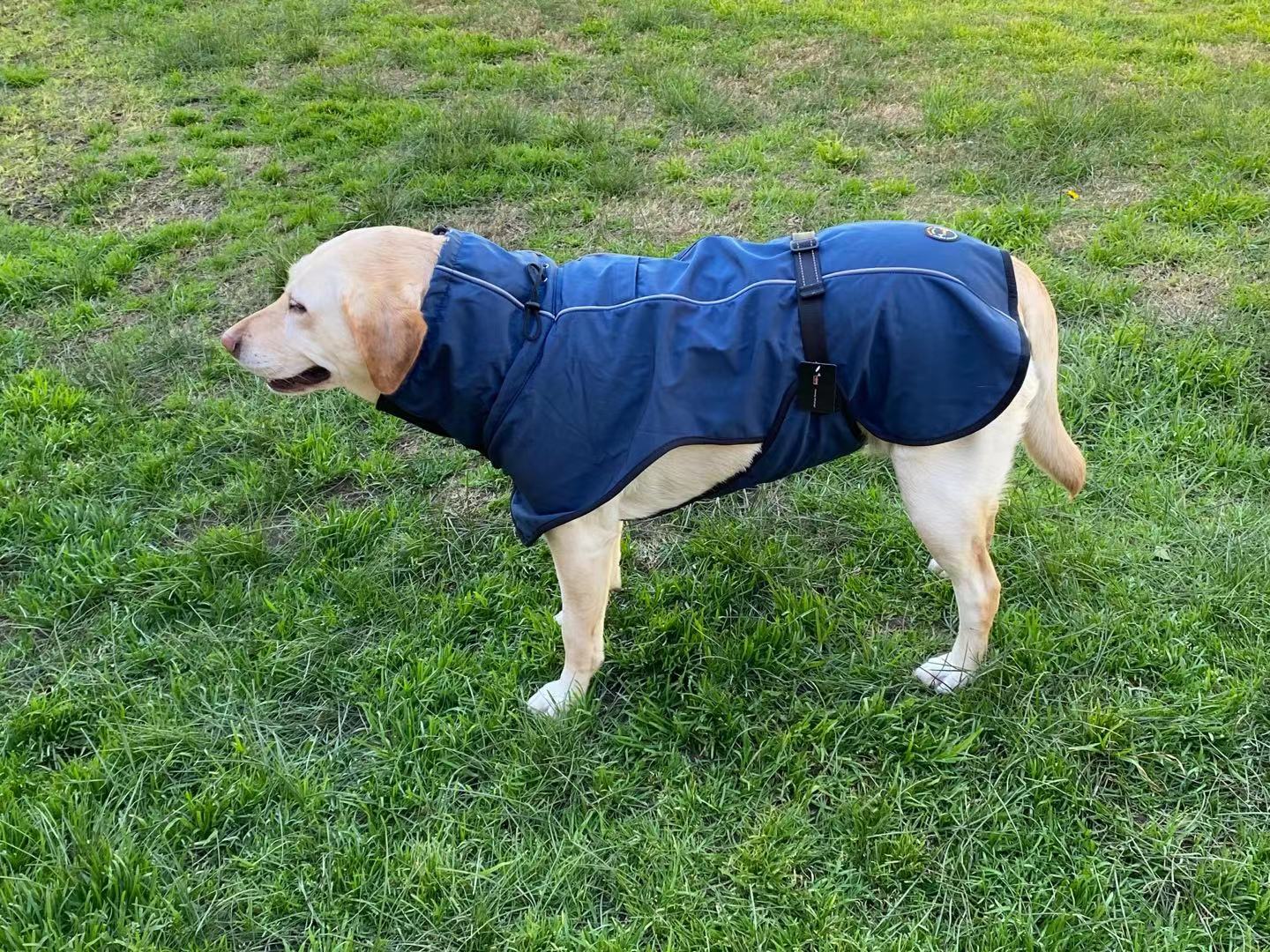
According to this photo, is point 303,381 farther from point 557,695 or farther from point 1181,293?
point 1181,293

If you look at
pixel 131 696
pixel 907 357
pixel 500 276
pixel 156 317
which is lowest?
pixel 131 696

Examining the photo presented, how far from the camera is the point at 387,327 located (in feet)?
7.90

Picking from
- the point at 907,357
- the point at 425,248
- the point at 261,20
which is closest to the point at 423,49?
the point at 261,20

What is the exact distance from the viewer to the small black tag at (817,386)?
2471 mm

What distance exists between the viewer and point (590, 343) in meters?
2.51

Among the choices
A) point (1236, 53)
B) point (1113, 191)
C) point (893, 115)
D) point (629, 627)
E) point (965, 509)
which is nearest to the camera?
point (965, 509)

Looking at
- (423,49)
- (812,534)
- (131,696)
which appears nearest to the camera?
(131,696)

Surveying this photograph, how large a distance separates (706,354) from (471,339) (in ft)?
2.19

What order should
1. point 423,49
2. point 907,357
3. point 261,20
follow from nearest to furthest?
1. point 907,357
2. point 423,49
3. point 261,20

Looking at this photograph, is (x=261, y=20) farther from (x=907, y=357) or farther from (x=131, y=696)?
(x=907, y=357)

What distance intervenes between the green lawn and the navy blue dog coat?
94 centimetres

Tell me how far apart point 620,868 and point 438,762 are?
0.70 m

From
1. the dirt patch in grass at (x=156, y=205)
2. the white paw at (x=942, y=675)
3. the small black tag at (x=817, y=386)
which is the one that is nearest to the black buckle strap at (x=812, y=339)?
the small black tag at (x=817, y=386)

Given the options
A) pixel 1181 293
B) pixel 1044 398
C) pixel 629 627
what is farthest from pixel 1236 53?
pixel 629 627
